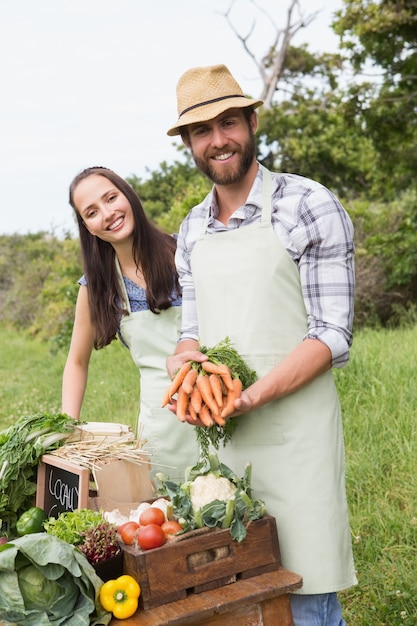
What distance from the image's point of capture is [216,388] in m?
2.26

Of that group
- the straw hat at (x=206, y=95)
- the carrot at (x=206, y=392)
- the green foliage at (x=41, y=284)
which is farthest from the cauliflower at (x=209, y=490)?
the green foliage at (x=41, y=284)

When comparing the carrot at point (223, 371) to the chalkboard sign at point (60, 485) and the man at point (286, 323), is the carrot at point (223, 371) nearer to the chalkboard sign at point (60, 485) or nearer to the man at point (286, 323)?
the man at point (286, 323)

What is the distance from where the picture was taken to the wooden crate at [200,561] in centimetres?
202

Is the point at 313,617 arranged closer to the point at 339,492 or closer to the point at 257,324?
the point at 339,492

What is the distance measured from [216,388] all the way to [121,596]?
0.64m

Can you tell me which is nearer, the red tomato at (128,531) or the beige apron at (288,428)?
the red tomato at (128,531)

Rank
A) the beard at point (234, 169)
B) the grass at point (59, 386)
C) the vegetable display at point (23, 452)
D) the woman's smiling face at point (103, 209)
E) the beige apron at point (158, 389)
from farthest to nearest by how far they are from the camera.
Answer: the grass at point (59, 386), the beige apron at point (158, 389), the woman's smiling face at point (103, 209), the vegetable display at point (23, 452), the beard at point (234, 169)

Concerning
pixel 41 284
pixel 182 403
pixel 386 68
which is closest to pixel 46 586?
pixel 182 403

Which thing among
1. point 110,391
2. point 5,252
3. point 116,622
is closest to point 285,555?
point 116,622

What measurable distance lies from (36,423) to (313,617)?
3.77 feet

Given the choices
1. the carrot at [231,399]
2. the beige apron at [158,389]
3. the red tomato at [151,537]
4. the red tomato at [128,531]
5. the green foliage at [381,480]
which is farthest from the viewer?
the green foliage at [381,480]

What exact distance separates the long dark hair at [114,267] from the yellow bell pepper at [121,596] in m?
1.47

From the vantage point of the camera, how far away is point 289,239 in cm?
241

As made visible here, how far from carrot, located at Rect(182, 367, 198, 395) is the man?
0.15 meters
